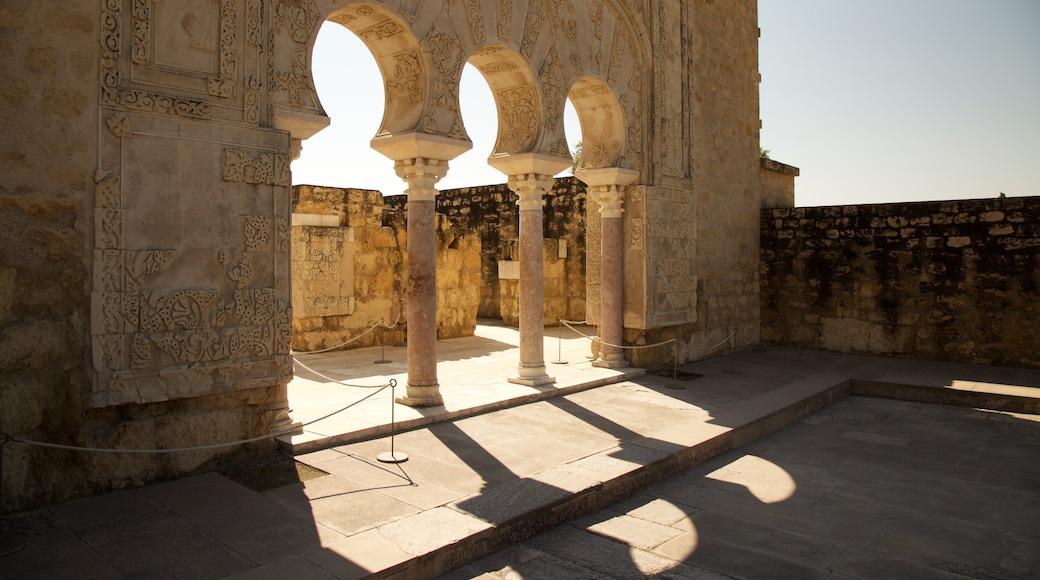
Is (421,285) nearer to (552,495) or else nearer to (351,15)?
(351,15)

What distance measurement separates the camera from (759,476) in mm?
4957

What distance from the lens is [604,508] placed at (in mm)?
4289

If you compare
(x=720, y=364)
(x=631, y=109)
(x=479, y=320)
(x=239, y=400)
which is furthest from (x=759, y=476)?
(x=479, y=320)

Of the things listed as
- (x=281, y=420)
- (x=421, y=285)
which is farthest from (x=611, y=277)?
(x=281, y=420)

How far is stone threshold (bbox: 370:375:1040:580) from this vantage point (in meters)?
3.49

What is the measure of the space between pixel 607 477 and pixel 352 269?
672 cm

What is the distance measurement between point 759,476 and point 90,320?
4620 millimetres

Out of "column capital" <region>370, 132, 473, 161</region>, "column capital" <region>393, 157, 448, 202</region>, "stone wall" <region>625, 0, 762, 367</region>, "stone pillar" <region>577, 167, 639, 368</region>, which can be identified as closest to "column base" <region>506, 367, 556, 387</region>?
"stone pillar" <region>577, 167, 639, 368</region>

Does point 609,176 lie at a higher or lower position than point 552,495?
higher

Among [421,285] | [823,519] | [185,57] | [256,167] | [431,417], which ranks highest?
[185,57]

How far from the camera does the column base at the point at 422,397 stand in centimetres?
606

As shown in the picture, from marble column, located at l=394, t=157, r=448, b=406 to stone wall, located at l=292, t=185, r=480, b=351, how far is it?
298 centimetres

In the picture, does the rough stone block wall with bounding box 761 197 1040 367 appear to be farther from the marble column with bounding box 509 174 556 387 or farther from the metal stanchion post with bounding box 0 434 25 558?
the metal stanchion post with bounding box 0 434 25 558

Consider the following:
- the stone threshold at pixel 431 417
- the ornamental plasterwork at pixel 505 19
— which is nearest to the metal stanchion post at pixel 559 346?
the stone threshold at pixel 431 417
